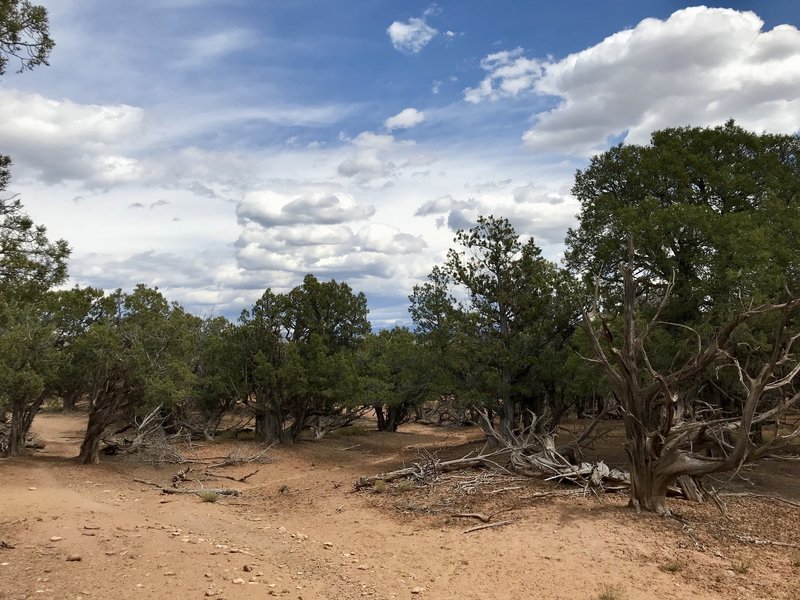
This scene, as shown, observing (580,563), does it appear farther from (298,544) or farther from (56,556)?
(56,556)

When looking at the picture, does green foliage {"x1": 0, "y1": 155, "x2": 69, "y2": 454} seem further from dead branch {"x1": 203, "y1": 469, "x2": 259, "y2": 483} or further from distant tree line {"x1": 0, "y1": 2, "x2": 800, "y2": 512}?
dead branch {"x1": 203, "y1": 469, "x2": 259, "y2": 483}

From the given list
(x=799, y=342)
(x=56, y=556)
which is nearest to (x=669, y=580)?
(x=56, y=556)

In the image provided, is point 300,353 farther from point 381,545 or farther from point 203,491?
point 381,545

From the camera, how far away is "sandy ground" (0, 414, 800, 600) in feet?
25.1

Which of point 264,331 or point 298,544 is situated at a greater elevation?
point 264,331

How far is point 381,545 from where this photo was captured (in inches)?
392

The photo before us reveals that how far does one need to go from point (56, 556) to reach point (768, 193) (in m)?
20.2

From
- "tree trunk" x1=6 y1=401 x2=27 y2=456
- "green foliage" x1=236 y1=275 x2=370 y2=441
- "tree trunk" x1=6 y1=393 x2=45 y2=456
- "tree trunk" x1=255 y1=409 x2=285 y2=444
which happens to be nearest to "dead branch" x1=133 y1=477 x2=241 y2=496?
"tree trunk" x1=6 y1=393 x2=45 y2=456

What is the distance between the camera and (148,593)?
7129mm

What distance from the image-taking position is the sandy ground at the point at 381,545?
7645 mm

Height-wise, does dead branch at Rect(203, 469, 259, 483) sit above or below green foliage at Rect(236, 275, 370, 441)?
below

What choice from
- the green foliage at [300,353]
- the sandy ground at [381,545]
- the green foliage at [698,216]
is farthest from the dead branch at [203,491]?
the green foliage at [698,216]

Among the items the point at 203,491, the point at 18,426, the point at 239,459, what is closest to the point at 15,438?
the point at 18,426

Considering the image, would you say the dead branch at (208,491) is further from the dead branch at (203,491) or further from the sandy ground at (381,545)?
the sandy ground at (381,545)
